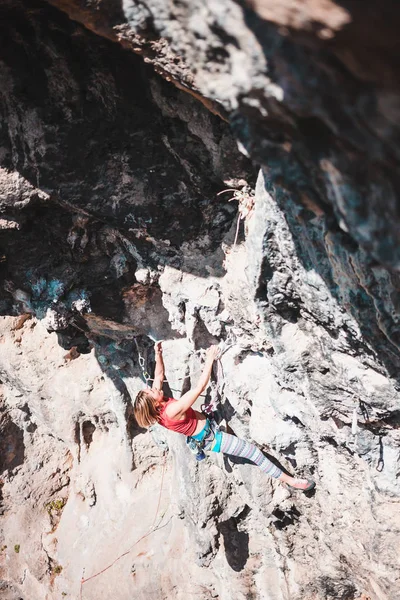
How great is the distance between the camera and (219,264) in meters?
4.25

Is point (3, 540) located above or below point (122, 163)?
below

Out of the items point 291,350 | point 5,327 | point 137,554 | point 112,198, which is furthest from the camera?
point 5,327

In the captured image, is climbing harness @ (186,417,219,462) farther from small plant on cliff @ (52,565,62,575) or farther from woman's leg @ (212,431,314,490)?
small plant on cliff @ (52,565,62,575)

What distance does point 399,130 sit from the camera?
143cm

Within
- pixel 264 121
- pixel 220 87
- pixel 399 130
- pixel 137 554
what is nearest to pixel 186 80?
pixel 220 87

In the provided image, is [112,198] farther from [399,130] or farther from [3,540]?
[3,540]

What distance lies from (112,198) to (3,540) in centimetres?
784

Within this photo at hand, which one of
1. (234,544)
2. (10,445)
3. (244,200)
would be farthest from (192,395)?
(10,445)

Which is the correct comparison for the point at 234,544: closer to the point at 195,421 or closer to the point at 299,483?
the point at 299,483

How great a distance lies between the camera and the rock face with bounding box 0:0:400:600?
1.73 m

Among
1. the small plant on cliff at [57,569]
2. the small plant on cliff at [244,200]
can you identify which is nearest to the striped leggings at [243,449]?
the small plant on cliff at [244,200]

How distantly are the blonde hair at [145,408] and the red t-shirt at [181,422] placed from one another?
87mm

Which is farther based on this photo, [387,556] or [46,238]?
[46,238]

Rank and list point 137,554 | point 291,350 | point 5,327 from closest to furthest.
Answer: point 291,350 → point 137,554 → point 5,327
